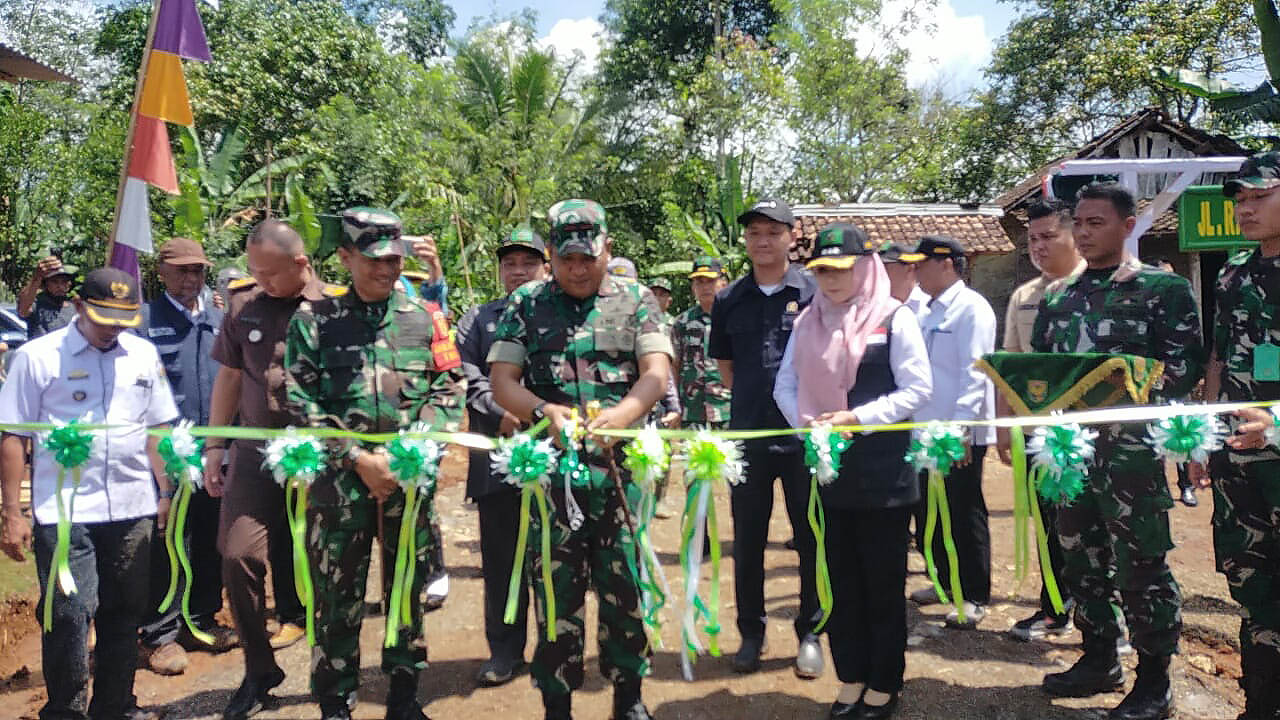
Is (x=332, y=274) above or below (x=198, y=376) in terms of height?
above

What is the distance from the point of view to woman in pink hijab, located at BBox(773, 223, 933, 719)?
125 inches

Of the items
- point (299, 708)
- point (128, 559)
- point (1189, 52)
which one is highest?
point (1189, 52)

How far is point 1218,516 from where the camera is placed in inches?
→ 124

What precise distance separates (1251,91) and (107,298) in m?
13.9

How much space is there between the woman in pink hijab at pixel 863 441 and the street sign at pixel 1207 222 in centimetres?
561

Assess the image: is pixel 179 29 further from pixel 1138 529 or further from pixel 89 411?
pixel 1138 529

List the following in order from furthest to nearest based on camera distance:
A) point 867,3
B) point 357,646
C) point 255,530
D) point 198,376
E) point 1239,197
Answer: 1. point 867,3
2. point 198,376
3. point 255,530
4. point 357,646
5. point 1239,197

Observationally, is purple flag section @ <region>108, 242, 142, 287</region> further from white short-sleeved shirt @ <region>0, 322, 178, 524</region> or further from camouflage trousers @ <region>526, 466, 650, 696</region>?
camouflage trousers @ <region>526, 466, 650, 696</region>

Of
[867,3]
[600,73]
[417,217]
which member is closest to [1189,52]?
[867,3]

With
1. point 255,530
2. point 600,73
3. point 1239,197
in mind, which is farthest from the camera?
point 600,73

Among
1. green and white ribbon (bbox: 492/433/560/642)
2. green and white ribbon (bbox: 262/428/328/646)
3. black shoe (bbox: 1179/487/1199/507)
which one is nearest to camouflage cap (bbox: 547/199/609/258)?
green and white ribbon (bbox: 492/433/560/642)

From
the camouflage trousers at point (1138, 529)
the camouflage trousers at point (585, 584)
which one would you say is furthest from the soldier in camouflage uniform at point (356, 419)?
the camouflage trousers at point (1138, 529)

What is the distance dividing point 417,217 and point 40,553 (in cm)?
1319

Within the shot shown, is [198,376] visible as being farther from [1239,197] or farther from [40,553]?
[1239,197]
